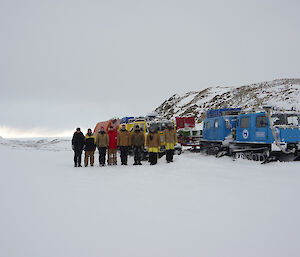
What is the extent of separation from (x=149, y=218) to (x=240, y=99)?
44.4 metres

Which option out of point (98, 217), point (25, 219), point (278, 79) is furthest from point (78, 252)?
point (278, 79)

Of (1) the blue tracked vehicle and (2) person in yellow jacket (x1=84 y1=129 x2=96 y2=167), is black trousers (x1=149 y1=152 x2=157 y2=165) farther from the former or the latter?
(1) the blue tracked vehicle

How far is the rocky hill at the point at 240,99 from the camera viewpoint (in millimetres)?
35938

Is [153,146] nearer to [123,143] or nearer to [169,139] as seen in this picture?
[169,139]

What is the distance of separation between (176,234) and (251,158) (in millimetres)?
9955

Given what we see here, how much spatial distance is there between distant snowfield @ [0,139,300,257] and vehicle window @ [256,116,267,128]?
5027 millimetres

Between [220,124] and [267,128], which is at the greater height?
[220,124]

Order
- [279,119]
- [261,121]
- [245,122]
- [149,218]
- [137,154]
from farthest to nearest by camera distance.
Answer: [245,122]
[261,121]
[137,154]
[279,119]
[149,218]

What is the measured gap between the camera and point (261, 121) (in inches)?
492

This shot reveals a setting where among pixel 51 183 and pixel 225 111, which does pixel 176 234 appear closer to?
pixel 51 183

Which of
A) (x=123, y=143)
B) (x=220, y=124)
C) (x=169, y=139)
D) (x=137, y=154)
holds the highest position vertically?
(x=220, y=124)

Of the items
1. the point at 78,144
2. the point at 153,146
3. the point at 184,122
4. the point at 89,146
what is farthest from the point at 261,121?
the point at 184,122

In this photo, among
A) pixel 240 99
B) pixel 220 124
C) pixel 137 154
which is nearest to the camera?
pixel 137 154

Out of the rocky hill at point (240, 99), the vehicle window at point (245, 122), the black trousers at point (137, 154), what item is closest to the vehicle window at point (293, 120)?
the vehicle window at point (245, 122)
